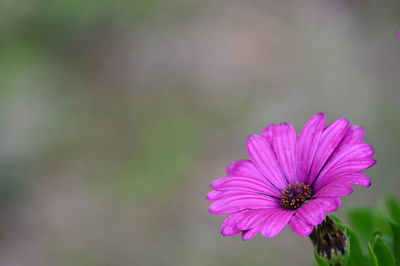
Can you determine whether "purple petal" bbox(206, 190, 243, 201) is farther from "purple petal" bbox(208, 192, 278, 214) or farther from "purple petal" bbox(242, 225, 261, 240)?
"purple petal" bbox(242, 225, 261, 240)

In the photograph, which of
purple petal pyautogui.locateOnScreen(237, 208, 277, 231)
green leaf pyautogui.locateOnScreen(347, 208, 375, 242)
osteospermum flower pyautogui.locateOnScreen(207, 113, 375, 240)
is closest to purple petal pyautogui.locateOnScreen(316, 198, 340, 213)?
osteospermum flower pyautogui.locateOnScreen(207, 113, 375, 240)

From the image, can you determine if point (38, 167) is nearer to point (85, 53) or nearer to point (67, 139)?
point (67, 139)

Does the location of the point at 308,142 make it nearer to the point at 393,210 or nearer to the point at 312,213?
the point at 312,213

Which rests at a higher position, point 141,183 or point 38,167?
point 38,167

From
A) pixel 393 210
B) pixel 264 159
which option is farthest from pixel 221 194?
pixel 393 210

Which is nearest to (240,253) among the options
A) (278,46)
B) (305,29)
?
(278,46)

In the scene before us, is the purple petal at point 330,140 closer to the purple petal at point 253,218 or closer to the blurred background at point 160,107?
the purple petal at point 253,218

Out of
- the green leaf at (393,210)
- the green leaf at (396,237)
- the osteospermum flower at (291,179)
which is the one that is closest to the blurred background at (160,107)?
the green leaf at (393,210)
